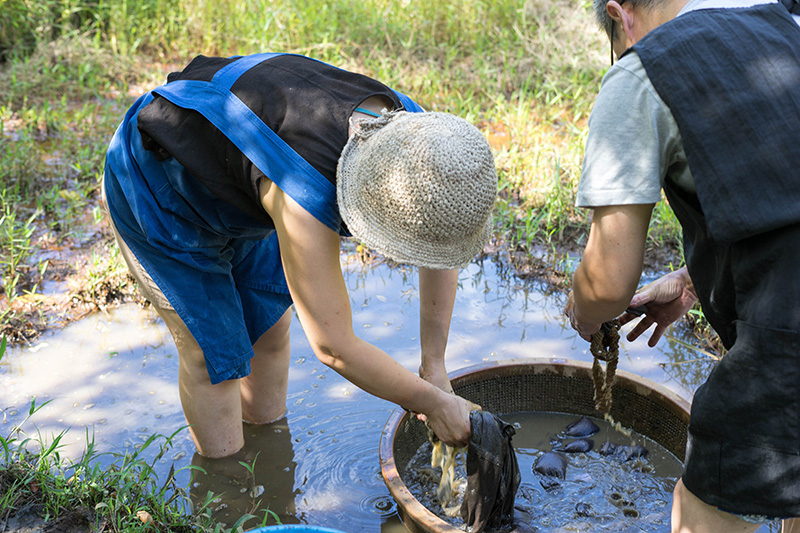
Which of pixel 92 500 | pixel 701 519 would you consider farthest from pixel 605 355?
pixel 92 500

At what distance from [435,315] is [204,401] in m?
0.83

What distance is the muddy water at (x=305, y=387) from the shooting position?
8.24 ft

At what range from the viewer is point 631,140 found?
1.45 m

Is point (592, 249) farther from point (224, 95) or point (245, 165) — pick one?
point (224, 95)

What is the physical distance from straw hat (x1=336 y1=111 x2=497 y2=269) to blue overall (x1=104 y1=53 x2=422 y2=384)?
14 centimetres

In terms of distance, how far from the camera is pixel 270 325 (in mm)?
2482

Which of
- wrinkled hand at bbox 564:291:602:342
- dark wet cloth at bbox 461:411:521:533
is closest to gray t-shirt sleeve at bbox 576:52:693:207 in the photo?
wrinkled hand at bbox 564:291:602:342

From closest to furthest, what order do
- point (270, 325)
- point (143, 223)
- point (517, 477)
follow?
1. point (143, 223)
2. point (517, 477)
3. point (270, 325)

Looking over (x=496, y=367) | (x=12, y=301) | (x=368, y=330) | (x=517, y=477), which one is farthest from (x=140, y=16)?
(x=517, y=477)

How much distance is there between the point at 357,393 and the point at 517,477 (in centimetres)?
98

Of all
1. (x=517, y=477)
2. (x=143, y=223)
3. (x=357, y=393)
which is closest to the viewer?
(x=143, y=223)

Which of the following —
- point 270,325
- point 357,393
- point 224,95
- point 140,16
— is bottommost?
point 357,393

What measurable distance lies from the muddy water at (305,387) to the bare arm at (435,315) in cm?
54

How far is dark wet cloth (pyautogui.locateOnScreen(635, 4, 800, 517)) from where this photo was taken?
4.47 ft
